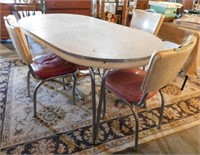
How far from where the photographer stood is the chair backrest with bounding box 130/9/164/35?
1.82 metres

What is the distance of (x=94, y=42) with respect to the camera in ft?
4.37

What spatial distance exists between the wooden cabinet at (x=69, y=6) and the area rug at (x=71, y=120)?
1.51m

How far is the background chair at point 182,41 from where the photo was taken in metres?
2.08

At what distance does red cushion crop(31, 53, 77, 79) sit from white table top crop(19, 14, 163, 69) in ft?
0.85

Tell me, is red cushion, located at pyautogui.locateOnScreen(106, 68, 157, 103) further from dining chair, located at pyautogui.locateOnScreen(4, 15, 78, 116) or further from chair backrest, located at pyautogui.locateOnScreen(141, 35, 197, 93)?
dining chair, located at pyautogui.locateOnScreen(4, 15, 78, 116)

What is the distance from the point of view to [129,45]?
51.6 inches

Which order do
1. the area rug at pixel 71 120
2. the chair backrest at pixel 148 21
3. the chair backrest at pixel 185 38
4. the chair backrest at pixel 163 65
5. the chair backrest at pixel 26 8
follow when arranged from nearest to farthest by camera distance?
the chair backrest at pixel 163 65
the area rug at pixel 71 120
the chair backrest at pixel 148 21
the chair backrest at pixel 185 38
the chair backrest at pixel 26 8

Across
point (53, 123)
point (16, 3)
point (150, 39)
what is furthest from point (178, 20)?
point (16, 3)

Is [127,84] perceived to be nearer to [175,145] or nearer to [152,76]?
[152,76]

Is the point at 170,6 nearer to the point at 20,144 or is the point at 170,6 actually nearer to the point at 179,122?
the point at 179,122

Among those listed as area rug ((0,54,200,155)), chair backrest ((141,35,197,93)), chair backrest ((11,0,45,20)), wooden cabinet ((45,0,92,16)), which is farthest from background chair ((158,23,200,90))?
chair backrest ((11,0,45,20))

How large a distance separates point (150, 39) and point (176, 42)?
900 millimetres

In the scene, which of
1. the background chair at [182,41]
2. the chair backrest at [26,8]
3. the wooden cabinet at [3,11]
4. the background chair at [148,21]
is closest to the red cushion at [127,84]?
the background chair at [148,21]

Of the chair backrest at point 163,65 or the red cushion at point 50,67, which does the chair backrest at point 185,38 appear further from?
the red cushion at point 50,67
